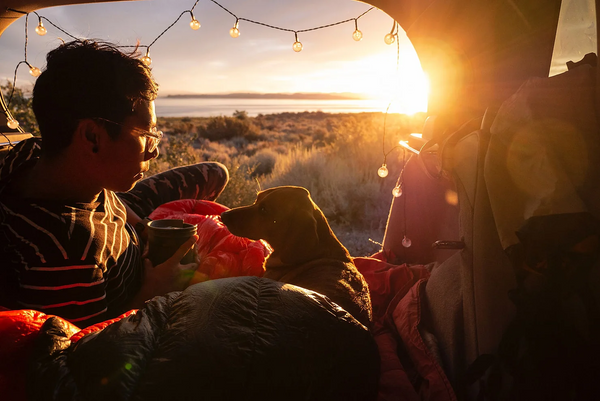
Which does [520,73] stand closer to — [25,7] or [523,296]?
[523,296]

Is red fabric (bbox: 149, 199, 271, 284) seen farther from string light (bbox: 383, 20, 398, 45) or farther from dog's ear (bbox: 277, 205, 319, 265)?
string light (bbox: 383, 20, 398, 45)

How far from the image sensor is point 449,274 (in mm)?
1628

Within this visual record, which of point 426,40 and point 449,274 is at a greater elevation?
point 426,40

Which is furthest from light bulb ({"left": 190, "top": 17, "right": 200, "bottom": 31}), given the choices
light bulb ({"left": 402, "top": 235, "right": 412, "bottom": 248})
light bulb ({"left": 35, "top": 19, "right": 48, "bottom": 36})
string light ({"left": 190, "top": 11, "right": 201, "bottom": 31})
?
light bulb ({"left": 402, "top": 235, "right": 412, "bottom": 248})

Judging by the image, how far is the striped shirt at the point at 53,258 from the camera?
1.31 meters

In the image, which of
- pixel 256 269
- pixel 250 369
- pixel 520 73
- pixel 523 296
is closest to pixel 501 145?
pixel 523 296

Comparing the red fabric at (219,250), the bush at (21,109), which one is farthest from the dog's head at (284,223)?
the bush at (21,109)

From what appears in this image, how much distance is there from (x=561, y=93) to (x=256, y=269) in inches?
76.0

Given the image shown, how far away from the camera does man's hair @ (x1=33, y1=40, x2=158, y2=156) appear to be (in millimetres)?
1447

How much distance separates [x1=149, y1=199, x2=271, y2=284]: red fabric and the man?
0.33 meters

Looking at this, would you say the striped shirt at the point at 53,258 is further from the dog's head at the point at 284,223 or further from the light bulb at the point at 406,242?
the light bulb at the point at 406,242

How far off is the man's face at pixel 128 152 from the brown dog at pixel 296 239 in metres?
0.85

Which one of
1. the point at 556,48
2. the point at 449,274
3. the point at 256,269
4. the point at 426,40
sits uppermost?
the point at 426,40

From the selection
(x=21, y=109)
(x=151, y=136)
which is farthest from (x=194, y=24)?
(x=21, y=109)
